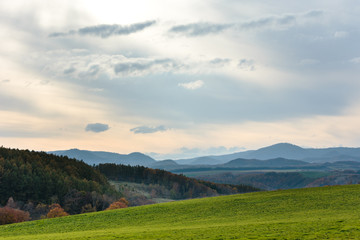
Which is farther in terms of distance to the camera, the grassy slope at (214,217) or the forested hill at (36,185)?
the forested hill at (36,185)

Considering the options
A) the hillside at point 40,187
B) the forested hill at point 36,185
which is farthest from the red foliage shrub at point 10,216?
the forested hill at point 36,185

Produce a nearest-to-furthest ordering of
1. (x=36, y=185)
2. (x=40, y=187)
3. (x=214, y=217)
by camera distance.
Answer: (x=214, y=217), (x=36, y=185), (x=40, y=187)

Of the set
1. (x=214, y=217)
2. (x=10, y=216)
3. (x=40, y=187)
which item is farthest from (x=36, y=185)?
(x=214, y=217)

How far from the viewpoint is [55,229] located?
67.7 m

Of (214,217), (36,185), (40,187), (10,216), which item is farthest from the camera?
(40,187)

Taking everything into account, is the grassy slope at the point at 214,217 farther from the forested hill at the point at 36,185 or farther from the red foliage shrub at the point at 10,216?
the forested hill at the point at 36,185

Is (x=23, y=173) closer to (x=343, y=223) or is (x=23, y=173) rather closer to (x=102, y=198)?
(x=102, y=198)

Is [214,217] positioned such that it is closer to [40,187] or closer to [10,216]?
[10,216]

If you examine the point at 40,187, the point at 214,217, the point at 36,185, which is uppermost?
the point at 36,185

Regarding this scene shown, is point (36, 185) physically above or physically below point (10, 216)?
above

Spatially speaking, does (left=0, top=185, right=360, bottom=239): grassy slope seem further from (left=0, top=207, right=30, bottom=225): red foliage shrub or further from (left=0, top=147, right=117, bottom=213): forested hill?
(left=0, top=147, right=117, bottom=213): forested hill

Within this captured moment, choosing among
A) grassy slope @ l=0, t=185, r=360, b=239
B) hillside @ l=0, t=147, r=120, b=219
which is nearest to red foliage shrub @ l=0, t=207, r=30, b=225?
grassy slope @ l=0, t=185, r=360, b=239

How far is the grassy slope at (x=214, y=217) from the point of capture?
52531 mm

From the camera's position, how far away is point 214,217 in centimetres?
7056
